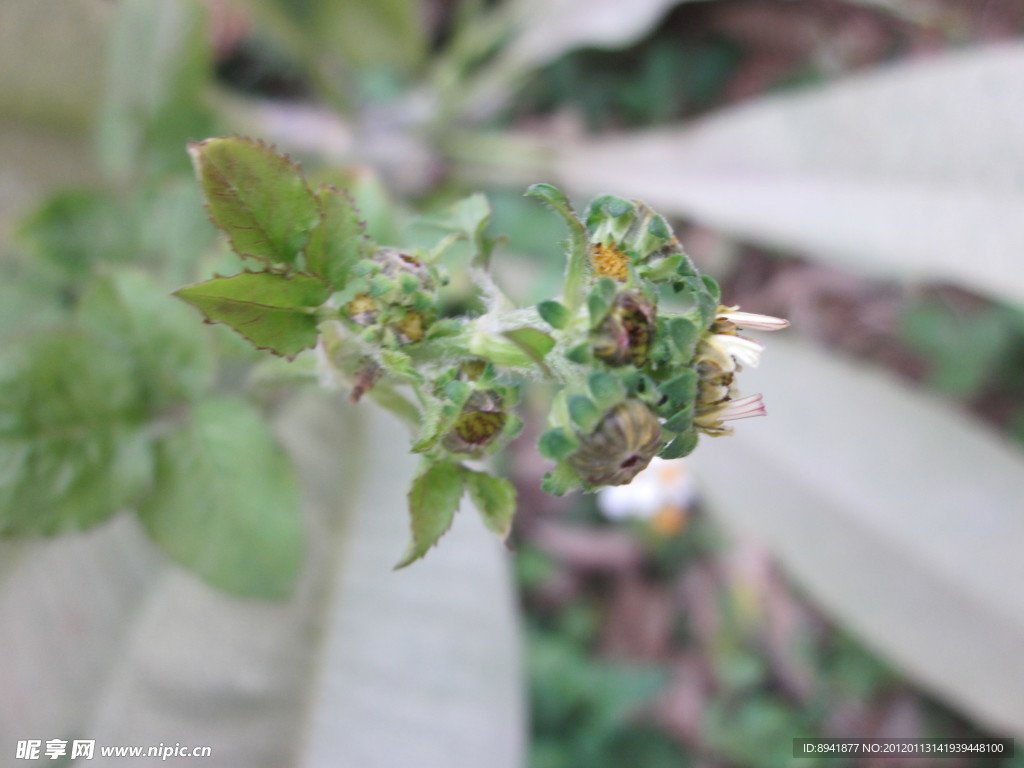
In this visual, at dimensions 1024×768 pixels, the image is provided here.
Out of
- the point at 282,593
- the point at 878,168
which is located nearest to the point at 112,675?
the point at 282,593

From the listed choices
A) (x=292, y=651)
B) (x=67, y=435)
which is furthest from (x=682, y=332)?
(x=292, y=651)

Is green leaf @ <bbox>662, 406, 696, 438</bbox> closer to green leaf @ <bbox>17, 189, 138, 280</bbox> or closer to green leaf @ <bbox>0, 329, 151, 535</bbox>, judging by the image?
green leaf @ <bbox>0, 329, 151, 535</bbox>

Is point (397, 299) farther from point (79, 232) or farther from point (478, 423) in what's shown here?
point (79, 232)

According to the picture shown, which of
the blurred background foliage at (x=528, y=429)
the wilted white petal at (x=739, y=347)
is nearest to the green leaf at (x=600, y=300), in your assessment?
the wilted white petal at (x=739, y=347)

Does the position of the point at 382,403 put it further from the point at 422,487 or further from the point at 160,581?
the point at 160,581

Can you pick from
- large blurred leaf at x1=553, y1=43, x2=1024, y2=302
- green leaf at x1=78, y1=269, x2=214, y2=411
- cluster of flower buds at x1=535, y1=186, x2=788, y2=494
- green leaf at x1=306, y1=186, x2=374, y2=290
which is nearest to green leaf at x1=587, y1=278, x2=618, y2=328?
cluster of flower buds at x1=535, y1=186, x2=788, y2=494

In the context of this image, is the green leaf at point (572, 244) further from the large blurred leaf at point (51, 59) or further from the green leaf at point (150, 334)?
the large blurred leaf at point (51, 59)

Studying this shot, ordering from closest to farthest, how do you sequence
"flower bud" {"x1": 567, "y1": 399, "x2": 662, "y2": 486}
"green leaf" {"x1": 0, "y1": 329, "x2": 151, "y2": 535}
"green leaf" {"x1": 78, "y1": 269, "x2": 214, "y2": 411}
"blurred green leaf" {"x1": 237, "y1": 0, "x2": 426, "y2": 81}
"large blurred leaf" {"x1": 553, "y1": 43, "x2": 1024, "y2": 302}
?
"flower bud" {"x1": 567, "y1": 399, "x2": 662, "y2": 486} < "green leaf" {"x1": 0, "y1": 329, "x2": 151, "y2": 535} < "green leaf" {"x1": 78, "y1": 269, "x2": 214, "y2": 411} < "large blurred leaf" {"x1": 553, "y1": 43, "x2": 1024, "y2": 302} < "blurred green leaf" {"x1": 237, "y1": 0, "x2": 426, "y2": 81}

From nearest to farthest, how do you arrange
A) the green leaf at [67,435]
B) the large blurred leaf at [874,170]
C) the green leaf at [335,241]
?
the green leaf at [335,241] < the green leaf at [67,435] < the large blurred leaf at [874,170]
